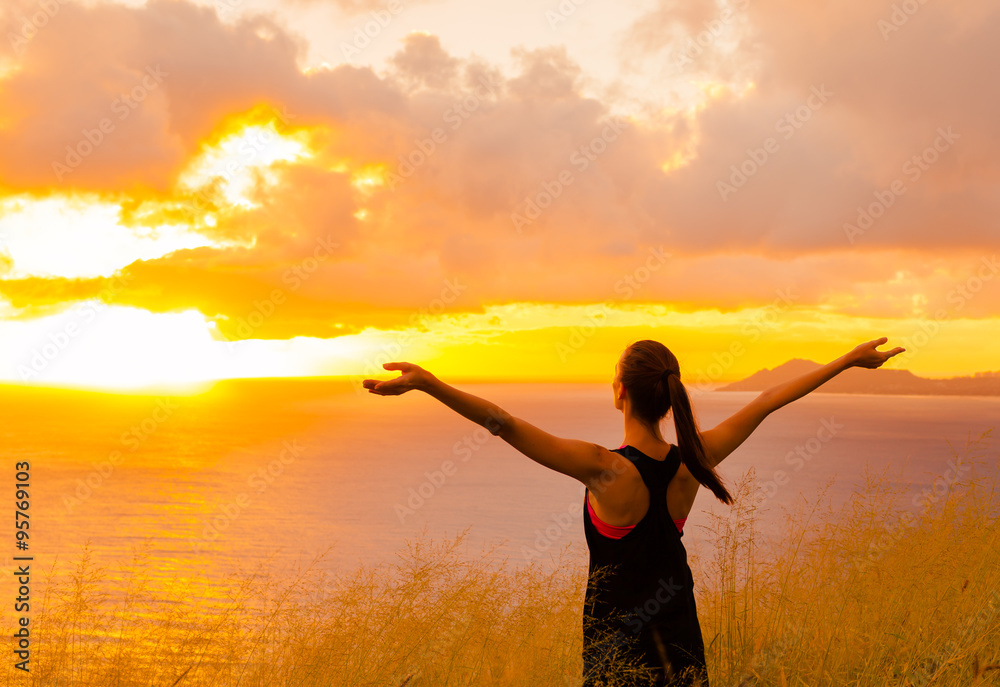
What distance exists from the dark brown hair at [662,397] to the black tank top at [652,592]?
10cm

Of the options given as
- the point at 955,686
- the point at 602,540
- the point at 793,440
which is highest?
the point at 602,540

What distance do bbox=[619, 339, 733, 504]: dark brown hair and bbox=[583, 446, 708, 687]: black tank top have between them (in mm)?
103

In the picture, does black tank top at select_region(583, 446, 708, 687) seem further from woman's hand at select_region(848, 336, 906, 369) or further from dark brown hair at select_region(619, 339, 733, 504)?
woman's hand at select_region(848, 336, 906, 369)

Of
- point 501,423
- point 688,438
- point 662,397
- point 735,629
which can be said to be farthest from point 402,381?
point 735,629

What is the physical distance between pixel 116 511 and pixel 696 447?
69155 mm

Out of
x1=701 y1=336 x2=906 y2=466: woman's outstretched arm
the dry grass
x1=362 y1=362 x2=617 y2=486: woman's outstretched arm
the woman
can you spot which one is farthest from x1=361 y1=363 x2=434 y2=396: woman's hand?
the dry grass

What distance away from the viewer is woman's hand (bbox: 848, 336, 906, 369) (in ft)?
13.0

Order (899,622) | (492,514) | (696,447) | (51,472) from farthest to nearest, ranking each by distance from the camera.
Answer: (51,472) < (492,514) < (899,622) < (696,447)

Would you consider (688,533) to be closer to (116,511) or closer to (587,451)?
(587,451)

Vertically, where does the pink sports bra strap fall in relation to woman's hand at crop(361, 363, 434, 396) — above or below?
below

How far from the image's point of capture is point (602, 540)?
322 cm

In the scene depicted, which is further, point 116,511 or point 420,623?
point 116,511

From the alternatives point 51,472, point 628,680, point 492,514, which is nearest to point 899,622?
point 628,680

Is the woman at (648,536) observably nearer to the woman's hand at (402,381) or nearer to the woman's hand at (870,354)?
the woman's hand at (402,381)
